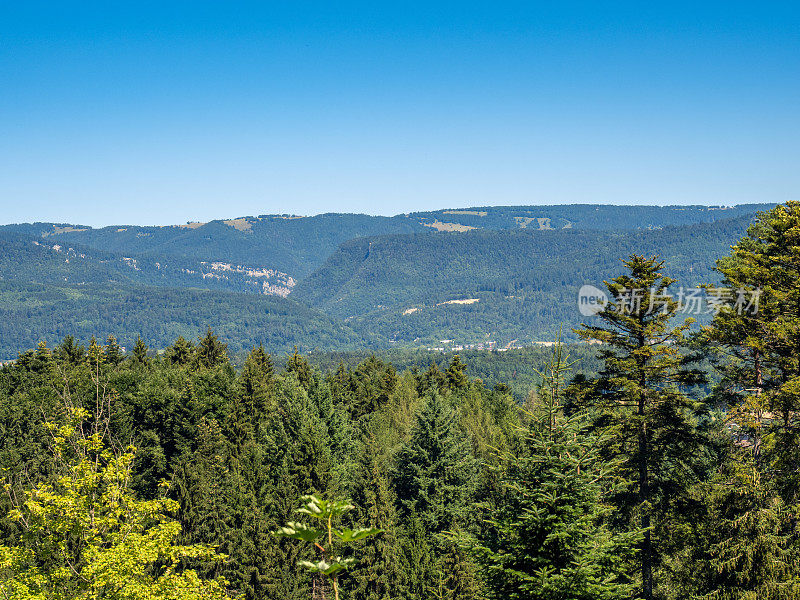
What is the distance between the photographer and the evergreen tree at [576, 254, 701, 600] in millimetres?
22828

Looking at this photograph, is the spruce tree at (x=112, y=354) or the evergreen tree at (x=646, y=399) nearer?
the evergreen tree at (x=646, y=399)

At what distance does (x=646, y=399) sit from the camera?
23.4 m

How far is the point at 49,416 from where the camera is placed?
145 ft

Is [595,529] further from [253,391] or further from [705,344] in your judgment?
[253,391]

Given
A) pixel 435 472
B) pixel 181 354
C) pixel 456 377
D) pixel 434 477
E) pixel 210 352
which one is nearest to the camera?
pixel 434 477

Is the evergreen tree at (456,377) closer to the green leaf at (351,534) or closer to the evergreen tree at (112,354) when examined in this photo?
the evergreen tree at (112,354)

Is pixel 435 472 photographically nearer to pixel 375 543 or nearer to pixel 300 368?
pixel 375 543

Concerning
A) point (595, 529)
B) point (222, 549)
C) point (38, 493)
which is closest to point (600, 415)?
point (595, 529)

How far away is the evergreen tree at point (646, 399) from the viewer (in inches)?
899

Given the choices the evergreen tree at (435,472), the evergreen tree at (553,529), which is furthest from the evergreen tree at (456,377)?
the evergreen tree at (553,529)

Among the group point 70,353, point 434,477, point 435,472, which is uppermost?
point 70,353

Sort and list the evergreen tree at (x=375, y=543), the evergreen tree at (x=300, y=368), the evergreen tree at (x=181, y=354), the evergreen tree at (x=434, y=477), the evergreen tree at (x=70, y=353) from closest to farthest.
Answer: the evergreen tree at (x=375, y=543) < the evergreen tree at (x=434, y=477) < the evergreen tree at (x=300, y=368) < the evergreen tree at (x=70, y=353) < the evergreen tree at (x=181, y=354)

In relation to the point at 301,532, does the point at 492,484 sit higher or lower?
lower

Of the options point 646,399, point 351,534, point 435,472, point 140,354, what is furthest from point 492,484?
A: point 140,354
